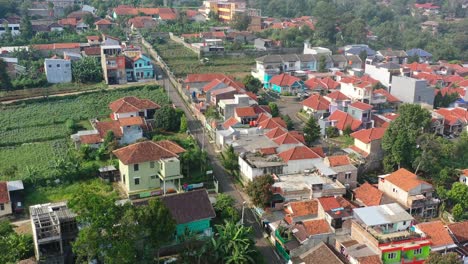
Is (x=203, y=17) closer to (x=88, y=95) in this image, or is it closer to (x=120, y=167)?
(x=88, y=95)

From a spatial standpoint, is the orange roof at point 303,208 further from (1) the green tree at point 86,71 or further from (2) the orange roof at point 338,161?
(1) the green tree at point 86,71

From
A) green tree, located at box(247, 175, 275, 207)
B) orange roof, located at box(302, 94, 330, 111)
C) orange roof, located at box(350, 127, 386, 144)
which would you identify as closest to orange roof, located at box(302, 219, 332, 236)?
green tree, located at box(247, 175, 275, 207)

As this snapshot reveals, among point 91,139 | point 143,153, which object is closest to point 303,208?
point 143,153

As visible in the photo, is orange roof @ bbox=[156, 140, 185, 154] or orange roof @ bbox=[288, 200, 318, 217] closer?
orange roof @ bbox=[288, 200, 318, 217]

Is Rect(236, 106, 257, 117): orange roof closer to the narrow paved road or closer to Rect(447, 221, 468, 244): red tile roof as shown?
the narrow paved road

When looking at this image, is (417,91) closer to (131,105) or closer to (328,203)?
(328,203)

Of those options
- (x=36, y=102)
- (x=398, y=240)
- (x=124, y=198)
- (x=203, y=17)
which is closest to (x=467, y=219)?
(x=398, y=240)

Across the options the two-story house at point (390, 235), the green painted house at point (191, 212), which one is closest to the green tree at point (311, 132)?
the two-story house at point (390, 235)
